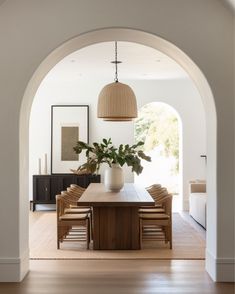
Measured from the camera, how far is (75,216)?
6.73 meters

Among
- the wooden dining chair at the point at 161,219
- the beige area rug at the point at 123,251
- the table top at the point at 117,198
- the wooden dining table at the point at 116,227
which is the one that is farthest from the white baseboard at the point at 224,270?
the wooden dining table at the point at 116,227

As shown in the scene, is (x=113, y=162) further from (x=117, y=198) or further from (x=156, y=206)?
(x=156, y=206)

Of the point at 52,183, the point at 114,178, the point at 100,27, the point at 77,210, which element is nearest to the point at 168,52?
the point at 100,27

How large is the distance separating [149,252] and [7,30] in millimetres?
3398

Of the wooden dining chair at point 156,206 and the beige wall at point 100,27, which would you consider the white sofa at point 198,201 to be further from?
the beige wall at point 100,27

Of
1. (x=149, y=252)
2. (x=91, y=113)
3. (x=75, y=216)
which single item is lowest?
(x=149, y=252)

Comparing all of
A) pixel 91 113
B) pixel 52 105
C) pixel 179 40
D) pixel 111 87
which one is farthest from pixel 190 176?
pixel 179 40

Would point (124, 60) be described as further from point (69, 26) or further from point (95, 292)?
point (95, 292)

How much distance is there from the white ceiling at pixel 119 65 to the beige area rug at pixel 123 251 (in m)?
2.93

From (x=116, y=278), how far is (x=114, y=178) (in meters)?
2.19

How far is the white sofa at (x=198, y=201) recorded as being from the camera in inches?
330

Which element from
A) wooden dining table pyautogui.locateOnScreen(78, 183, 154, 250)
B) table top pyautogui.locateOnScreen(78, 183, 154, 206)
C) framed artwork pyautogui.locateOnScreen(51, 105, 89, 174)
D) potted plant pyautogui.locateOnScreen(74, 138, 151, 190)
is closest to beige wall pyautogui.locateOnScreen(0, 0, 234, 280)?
table top pyautogui.locateOnScreen(78, 183, 154, 206)

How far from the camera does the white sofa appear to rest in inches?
330

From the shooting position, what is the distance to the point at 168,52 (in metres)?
5.39
